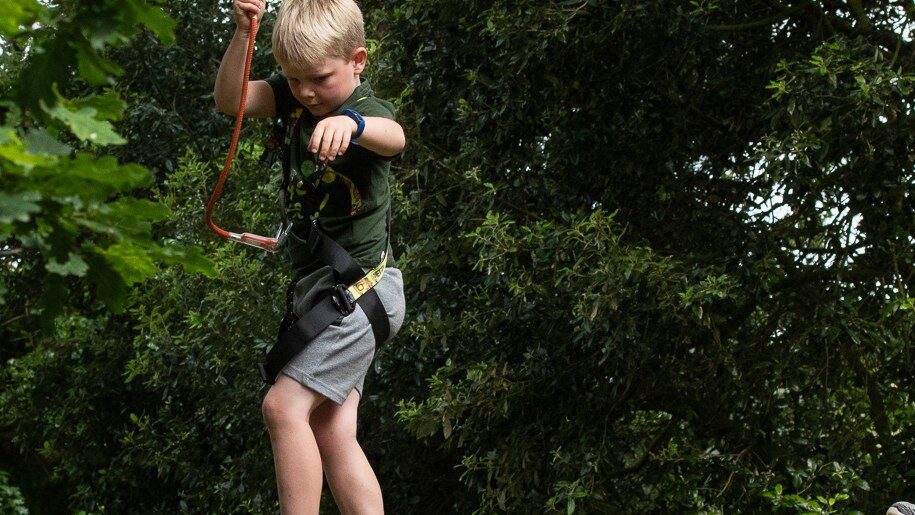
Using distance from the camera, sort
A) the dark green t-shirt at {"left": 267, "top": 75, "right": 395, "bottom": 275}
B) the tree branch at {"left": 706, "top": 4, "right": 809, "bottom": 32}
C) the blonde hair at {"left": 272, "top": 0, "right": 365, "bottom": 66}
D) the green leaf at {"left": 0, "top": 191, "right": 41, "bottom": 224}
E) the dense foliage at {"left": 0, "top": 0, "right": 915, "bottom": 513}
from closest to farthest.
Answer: the green leaf at {"left": 0, "top": 191, "right": 41, "bottom": 224} < the blonde hair at {"left": 272, "top": 0, "right": 365, "bottom": 66} < the dark green t-shirt at {"left": 267, "top": 75, "right": 395, "bottom": 275} < the dense foliage at {"left": 0, "top": 0, "right": 915, "bottom": 513} < the tree branch at {"left": 706, "top": 4, "right": 809, "bottom": 32}

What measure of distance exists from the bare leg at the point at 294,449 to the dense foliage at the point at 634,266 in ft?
7.09

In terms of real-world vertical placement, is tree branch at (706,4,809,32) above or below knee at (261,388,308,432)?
above

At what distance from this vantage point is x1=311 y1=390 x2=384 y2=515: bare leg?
306 cm

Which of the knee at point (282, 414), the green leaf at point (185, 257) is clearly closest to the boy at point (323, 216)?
the knee at point (282, 414)

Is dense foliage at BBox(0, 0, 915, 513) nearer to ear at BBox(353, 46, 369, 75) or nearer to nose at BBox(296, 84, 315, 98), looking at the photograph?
ear at BBox(353, 46, 369, 75)

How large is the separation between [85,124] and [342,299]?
1.54 meters

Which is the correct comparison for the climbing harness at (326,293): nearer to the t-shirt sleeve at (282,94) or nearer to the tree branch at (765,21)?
the t-shirt sleeve at (282,94)

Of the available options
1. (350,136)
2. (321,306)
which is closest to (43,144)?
(350,136)

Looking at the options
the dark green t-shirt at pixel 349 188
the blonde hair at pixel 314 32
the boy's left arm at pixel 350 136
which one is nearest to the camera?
the boy's left arm at pixel 350 136

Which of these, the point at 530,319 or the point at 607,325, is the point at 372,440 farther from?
the point at 607,325

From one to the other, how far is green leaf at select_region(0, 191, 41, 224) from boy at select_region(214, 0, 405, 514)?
1.42 metres

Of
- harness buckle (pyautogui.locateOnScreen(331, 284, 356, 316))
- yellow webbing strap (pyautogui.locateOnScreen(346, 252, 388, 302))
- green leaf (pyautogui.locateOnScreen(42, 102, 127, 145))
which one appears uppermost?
green leaf (pyautogui.locateOnScreen(42, 102, 127, 145))

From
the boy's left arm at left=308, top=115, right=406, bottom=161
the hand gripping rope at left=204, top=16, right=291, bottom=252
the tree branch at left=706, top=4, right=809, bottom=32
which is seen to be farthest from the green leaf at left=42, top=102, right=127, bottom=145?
the tree branch at left=706, top=4, right=809, bottom=32

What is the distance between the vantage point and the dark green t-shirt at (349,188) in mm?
3035
